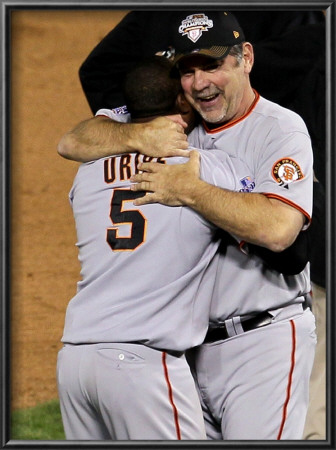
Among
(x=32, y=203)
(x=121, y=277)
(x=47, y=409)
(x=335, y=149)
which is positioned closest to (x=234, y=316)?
(x=121, y=277)

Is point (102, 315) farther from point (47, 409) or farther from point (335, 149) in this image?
point (47, 409)

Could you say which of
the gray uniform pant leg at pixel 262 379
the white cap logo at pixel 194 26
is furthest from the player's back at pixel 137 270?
the white cap logo at pixel 194 26

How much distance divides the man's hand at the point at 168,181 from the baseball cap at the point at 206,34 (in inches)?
14.8

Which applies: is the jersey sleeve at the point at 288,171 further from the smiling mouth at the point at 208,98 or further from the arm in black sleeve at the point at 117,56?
the arm in black sleeve at the point at 117,56

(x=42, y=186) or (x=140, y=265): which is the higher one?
(x=42, y=186)

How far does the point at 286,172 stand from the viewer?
2.76 meters

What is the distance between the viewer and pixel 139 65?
287 centimetres

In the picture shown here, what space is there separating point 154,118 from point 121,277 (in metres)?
0.55

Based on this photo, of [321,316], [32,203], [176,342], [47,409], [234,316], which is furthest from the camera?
[32,203]

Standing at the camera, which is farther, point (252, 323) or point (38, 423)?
point (38, 423)

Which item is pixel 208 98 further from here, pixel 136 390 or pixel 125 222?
pixel 136 390

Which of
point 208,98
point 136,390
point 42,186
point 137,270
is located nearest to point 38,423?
point 136,390

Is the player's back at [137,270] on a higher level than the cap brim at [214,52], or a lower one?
lower

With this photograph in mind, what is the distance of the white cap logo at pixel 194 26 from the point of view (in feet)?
9.57
